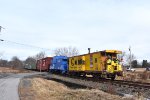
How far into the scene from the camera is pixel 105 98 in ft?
51.3

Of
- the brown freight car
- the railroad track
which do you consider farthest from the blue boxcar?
the railroad track

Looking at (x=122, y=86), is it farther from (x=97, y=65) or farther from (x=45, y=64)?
(x=45, y=64)

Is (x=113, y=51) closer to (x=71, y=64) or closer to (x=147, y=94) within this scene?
(x=71, y=64)

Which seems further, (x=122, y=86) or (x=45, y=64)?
(x=45, y=64)

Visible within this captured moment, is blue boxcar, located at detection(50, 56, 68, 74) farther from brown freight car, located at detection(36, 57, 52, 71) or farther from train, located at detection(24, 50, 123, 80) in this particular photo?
brown freight car, located at detection(36, 57, 52, 71)

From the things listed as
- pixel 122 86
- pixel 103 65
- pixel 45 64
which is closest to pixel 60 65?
pixel 45 64

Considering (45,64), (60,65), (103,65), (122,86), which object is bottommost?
(122,86)

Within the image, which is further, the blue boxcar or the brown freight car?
the brown freight car

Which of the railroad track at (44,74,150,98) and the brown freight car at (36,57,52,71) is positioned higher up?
the brown freight car at (36,57,52,71)

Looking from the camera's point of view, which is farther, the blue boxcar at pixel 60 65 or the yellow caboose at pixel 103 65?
the blue boxcar at pixel 60 65

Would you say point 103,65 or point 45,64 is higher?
point 45,64

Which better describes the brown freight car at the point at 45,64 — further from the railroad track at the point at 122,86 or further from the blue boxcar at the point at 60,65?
the railroad track at the point at 122,86

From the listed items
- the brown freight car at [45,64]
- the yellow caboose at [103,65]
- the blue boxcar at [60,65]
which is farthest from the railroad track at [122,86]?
the brown freight car at [45,64]

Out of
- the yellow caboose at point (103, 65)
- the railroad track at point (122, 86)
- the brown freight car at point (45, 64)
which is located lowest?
the railroad track at point (122, 86)
